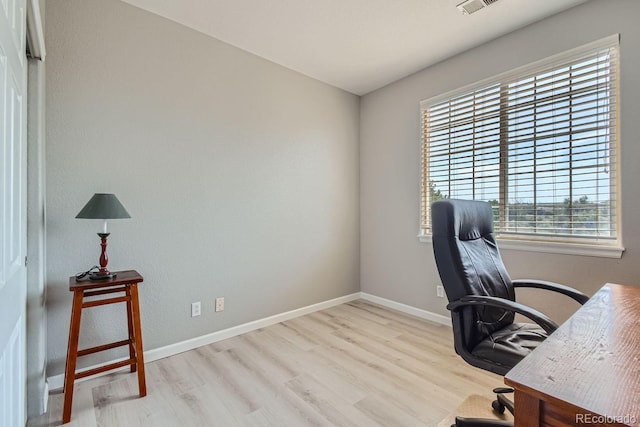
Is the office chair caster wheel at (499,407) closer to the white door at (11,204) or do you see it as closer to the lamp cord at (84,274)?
the white door at (11,204)

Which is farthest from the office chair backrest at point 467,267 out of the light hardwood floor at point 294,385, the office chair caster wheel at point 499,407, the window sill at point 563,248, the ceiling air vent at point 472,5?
the ceiling air vent at point 472,5

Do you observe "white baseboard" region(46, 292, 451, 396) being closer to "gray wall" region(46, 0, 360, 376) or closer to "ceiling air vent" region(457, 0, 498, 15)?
"gray wall" region(46, 0, 360, 376)

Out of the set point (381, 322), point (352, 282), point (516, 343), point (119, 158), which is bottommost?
point (381, 322)

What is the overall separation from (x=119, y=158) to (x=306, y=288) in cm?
209

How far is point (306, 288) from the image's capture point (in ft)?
10.8

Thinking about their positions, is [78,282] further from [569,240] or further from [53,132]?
[569,240]

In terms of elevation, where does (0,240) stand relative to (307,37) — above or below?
below

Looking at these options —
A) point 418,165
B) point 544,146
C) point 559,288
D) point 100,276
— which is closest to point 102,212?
point 100,276

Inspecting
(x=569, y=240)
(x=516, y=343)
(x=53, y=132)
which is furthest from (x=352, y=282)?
(x=53, y=132)

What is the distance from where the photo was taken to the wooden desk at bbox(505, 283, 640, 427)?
576 mm

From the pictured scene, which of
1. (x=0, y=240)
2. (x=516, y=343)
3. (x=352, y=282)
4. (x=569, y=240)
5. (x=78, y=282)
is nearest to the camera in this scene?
(x=0, y=240)

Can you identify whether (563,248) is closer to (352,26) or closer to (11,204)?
(352,26)

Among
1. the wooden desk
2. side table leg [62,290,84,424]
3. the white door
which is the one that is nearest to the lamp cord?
side table leg [62,290,84,424]

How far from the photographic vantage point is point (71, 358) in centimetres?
165
